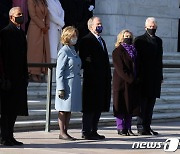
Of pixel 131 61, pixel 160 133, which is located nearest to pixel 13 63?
pixel 131 61

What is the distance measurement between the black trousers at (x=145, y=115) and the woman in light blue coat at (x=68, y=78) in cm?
139

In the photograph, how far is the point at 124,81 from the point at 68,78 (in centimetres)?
112

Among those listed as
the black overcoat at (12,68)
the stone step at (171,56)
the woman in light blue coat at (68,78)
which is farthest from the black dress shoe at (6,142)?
the stone step at (171,56)

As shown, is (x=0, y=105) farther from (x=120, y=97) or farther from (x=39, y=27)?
(x=39, y=27)

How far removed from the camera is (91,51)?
10.4 m

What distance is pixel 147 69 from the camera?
36.6 ft

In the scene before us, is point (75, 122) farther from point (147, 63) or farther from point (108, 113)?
point (147, 63)

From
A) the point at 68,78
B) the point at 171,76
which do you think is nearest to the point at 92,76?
the point at 68,78

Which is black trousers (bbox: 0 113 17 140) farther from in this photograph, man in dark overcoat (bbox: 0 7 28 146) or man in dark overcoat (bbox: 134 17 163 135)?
man in dark overcoat (bbox: 134 17 163 135)

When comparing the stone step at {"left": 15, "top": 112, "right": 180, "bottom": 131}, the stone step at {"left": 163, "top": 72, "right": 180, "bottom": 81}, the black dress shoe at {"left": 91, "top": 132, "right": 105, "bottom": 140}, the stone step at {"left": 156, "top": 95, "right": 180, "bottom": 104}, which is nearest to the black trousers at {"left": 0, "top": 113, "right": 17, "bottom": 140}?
the black dress shoe at {"left": 91, "top": 132, "right": 105, "bottom": 140}

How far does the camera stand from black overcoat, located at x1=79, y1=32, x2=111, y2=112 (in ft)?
34.2

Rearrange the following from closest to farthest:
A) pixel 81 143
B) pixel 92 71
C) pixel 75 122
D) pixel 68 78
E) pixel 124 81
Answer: pixel 81 143 → pixel 68 78 → pixel 92 71 → pixel 124 81 → pixel 75 122

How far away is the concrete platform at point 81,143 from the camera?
9.20 meters

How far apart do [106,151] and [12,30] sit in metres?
2.12
